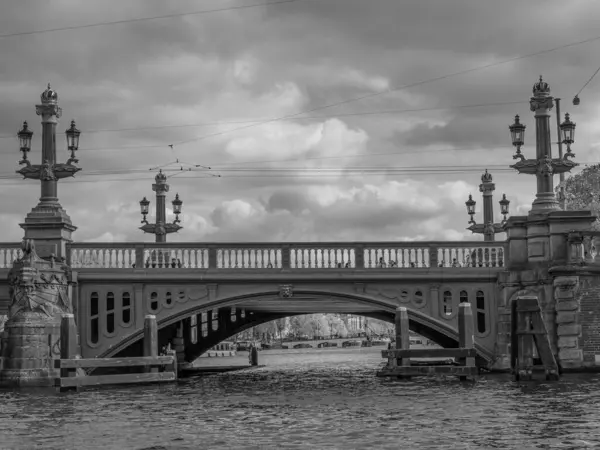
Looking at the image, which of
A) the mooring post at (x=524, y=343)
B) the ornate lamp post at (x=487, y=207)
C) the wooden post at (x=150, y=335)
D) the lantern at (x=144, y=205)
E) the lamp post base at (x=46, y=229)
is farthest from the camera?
the ornate lamp post at (x=487, y=207)

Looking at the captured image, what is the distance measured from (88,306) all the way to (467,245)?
14006 millimetres

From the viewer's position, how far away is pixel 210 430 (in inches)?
965

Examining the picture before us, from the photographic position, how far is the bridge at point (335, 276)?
38.9 meters

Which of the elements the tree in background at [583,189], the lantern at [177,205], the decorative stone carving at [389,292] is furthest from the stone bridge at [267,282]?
the tree in background at [583,189]

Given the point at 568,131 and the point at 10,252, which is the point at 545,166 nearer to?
the point at 568,131

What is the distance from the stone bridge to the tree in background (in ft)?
70.1

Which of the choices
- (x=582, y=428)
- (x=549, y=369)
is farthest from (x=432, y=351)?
(x=582, y=428)

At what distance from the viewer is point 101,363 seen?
1422 inches

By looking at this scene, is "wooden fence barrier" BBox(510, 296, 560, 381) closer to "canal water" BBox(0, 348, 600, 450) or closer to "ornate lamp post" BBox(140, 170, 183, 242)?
"canal water" BBox(0, 348, 600, 450)

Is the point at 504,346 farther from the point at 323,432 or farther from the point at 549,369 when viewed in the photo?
the point at 323,432

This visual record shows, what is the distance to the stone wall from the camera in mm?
38844

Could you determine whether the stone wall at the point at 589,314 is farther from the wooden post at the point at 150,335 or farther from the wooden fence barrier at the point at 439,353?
the wooden post at the point at 150,335

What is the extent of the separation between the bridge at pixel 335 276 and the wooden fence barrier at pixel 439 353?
1.44m

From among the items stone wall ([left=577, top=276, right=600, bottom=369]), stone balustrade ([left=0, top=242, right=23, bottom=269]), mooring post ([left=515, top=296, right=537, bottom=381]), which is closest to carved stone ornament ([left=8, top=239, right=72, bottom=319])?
stone balustrade ([left=0, top=242, right=23, bottom=269])
